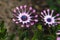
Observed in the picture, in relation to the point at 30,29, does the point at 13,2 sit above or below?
above

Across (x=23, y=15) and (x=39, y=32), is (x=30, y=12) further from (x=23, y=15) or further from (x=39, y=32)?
(x=39, y=32)

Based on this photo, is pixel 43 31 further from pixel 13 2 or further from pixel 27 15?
pixel 13 2

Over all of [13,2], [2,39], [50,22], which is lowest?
[2,39]

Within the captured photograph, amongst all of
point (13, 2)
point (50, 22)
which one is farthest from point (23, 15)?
point (13, 2)

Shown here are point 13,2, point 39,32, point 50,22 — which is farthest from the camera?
point 13,2

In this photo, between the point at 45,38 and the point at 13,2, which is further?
the point at 13,2

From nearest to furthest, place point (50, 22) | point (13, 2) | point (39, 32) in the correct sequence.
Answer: point (39, 32) < point (50, 22) < point (13, 2)
